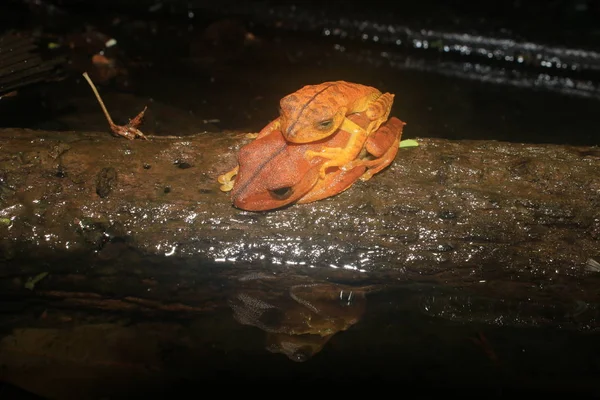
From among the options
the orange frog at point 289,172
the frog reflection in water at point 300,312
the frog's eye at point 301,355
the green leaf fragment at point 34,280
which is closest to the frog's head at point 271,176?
the orange frog at point 289,172

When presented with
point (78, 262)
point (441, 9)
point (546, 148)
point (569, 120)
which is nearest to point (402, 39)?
point (441, 9)

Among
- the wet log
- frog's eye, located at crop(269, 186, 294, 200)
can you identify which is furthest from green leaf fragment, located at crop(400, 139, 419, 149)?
frog's eye, located at crop(269, 186, 294, 200)

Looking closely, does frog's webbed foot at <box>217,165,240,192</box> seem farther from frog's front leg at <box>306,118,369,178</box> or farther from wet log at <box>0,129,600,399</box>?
frog's front leg at <box>306,118,369,178</box>

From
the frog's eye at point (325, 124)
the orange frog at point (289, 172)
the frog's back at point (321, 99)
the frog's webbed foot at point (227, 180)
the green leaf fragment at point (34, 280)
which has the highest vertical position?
the frog's back at point (321, 99)

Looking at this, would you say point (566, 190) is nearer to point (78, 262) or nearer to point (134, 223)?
point (134, 223)

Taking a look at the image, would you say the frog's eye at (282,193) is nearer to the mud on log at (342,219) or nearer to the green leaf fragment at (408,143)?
the mud on log at (342,219)

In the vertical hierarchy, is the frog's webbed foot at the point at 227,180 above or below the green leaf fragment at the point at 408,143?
below
